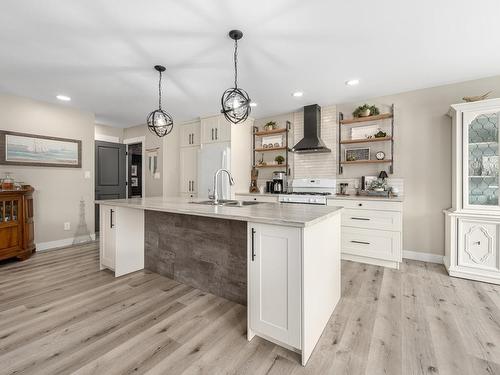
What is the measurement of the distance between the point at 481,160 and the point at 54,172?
591 cm

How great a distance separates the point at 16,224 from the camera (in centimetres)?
325

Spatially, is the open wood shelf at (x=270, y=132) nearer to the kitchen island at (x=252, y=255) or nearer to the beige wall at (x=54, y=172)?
the kitchen island at (x=252, y=255)

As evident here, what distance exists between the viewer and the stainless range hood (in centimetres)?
390

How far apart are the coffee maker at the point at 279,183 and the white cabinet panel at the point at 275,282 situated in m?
2.73

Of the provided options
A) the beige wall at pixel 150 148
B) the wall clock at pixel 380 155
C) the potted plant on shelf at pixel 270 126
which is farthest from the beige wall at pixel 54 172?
the wall clock at pixel 380 155

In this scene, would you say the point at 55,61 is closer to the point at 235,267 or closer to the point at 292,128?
the point at 235,267

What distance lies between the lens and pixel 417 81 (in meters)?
3.12

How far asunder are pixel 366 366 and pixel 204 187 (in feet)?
11.9

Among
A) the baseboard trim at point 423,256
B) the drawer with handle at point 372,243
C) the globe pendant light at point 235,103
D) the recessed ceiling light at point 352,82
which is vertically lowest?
the baseboard trim at point 423,256

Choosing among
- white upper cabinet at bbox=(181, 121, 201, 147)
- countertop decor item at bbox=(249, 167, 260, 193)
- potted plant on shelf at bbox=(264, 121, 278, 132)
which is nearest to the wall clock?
potted plant on shelf at bbox=(264, 121, 278, 132)

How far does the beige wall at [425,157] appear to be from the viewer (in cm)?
324

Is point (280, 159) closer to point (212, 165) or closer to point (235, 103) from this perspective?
point (212, 165)

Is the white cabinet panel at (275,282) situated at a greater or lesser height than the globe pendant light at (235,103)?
lesser

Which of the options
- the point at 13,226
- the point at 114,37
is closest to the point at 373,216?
the point at 114,37
